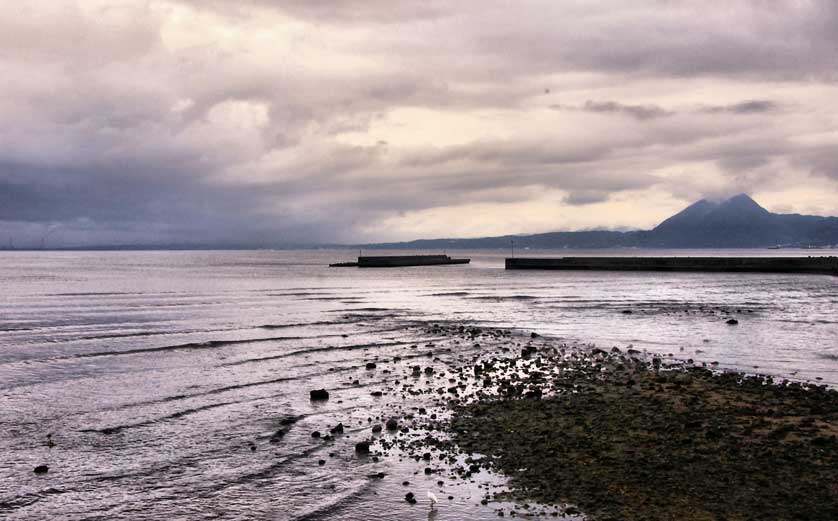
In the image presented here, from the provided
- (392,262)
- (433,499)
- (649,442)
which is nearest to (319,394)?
(433,499)

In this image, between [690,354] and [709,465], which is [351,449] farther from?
[690,354]

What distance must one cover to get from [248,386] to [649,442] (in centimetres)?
1395

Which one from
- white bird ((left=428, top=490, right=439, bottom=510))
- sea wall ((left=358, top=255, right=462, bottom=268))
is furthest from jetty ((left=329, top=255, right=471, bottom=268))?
white bird ((left=428, top=490, right=439, bottom=510))

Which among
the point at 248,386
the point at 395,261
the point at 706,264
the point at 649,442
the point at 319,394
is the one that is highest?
the point at 395,261

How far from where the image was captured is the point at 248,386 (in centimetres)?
2241

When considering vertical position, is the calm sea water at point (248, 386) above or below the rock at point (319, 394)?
below

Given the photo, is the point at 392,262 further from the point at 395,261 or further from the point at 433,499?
the point at 433,499

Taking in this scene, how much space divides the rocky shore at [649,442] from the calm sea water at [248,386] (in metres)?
1.34

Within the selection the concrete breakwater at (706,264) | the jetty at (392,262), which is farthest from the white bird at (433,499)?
the jetty at (392,262)

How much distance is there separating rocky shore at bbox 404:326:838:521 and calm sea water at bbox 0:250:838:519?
1340mm

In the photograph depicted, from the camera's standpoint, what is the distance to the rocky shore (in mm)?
10969

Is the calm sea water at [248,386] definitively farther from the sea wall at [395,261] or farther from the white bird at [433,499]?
the sea wall at [395,261]

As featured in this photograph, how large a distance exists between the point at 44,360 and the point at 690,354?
94.5 ft

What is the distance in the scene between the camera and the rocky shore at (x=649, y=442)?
432 inches
